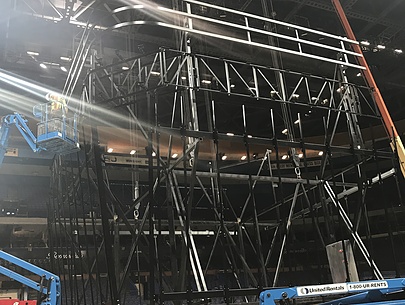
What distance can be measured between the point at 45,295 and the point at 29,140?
2819 mm

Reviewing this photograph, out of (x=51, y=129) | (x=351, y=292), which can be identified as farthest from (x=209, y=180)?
(x=351, y=292)

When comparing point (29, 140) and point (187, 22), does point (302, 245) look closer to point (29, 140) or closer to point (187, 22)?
point (187, 22)

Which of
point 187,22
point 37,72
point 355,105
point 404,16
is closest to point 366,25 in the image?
point 404,16

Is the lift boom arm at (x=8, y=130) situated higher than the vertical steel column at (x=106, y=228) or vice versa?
the lift boom arm at (x=8, y=130)

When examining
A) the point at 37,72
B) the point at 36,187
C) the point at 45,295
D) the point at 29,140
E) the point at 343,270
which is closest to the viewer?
the point at 343,270

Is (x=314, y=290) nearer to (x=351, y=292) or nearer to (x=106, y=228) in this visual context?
(x=351, y=292)

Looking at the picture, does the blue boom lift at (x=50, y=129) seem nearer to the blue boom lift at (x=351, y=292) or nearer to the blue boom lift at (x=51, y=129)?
the blue boom lift at (x=51, y=129)

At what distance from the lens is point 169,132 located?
7.02 metres

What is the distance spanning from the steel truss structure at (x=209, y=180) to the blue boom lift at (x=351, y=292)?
1.60 m

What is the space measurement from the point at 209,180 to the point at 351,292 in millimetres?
13428

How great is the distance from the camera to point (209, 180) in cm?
1789

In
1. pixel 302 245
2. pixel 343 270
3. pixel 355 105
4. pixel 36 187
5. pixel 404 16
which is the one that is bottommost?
pixel 343 270

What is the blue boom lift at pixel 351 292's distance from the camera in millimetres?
4137

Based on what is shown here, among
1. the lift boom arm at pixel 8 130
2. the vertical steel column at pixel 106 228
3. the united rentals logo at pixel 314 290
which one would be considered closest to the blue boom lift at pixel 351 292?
the united rentals logo at pixel 314 290
